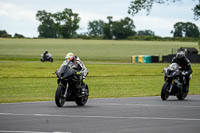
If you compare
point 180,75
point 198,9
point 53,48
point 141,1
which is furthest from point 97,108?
point 53,48

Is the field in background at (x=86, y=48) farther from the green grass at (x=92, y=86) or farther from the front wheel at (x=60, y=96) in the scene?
the front wheel at (x=60, y=96)

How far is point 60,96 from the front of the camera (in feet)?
49.3

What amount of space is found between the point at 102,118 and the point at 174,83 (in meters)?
6.54

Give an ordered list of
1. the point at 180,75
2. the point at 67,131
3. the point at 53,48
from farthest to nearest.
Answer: the point at 53,48 → the point at 180,75 → the point at 67,131

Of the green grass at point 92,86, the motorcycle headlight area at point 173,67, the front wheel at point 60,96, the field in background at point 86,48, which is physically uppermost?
the motorcycle headlight area at point 173,67

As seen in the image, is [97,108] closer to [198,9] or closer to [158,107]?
[158,107]

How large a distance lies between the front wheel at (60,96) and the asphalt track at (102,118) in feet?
0.66

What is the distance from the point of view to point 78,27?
16712 centimetres

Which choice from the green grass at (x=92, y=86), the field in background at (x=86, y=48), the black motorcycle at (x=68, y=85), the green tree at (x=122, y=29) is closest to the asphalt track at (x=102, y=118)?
the black motorcycle at (x=68, y=85)

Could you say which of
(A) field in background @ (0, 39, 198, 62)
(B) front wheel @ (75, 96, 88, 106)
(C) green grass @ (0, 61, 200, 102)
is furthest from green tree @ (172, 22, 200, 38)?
(B) front wheel @ (75, 96, 88, 106)

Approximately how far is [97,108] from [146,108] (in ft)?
4.11

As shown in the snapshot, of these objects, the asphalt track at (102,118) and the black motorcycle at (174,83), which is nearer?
the asphalt track at (102,118)

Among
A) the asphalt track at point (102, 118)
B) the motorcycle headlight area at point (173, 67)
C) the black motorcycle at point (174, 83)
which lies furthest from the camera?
the motorcycle headlight area at point (173, 67)

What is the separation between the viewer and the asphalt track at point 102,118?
33.6 feet
